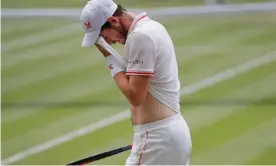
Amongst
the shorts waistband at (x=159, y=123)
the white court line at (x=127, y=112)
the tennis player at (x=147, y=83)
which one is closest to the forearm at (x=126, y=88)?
the tennis player at (x=147, y=83)

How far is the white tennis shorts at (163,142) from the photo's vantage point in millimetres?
4820

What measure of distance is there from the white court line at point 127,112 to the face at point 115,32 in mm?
3834

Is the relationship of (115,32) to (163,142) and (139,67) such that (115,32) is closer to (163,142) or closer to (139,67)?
(139,67)

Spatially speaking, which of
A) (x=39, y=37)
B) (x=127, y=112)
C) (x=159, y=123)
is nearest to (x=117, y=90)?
(x=127, y=112)

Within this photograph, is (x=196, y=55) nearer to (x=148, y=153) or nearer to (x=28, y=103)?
(x=28, y=103)

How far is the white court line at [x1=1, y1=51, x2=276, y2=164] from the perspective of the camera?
8.53 metres

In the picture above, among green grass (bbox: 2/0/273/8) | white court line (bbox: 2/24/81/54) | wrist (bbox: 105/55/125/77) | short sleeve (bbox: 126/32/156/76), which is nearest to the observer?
short sleeve (bbox: 126/32/156/76)

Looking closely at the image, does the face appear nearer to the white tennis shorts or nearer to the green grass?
the white tennis shorts

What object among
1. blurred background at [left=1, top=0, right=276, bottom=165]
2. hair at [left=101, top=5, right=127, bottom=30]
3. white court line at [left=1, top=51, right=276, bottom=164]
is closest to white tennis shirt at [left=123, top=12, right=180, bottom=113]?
hair at [left=101, top=5, right=127, bottom=30]

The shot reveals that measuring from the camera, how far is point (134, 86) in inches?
184

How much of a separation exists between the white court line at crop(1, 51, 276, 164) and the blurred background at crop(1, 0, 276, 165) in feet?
0.04

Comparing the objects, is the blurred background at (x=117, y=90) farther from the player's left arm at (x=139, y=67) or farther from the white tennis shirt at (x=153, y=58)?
the player's left arm at (x=139, y=67)

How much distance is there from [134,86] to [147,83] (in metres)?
0.08

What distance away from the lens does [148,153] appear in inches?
191
